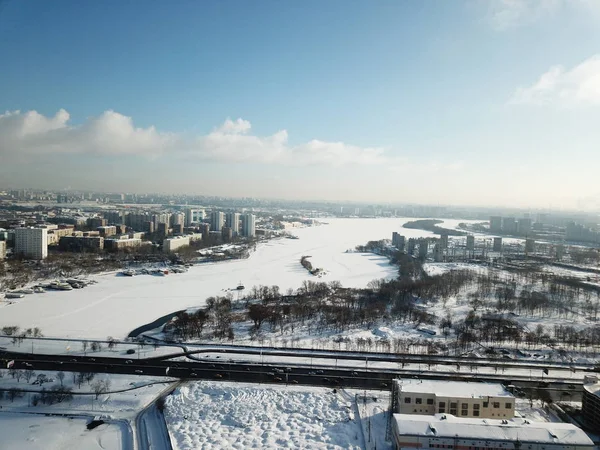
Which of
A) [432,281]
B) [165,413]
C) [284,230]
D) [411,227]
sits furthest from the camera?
[411,227]

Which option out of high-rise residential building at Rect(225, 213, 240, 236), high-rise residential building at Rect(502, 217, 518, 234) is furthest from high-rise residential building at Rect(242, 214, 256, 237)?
high-rise residential building at Rect(502, 217, 518, 234)

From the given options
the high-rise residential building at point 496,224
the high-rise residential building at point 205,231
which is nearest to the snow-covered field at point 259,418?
the high-rise residential building at point 205,231

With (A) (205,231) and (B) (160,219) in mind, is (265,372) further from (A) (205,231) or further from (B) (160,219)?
(B) (160,219)

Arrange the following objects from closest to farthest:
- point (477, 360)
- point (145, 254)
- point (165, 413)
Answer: point (165, 413) → point (477, 360) → point (145, 254)

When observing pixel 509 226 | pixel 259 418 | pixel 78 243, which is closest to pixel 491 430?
pixel 259 418

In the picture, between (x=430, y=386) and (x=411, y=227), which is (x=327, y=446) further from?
(x=411, y=227)

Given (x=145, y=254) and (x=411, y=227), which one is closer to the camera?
(x=145, y=254)

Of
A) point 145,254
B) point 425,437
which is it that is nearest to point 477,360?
point 425,437
